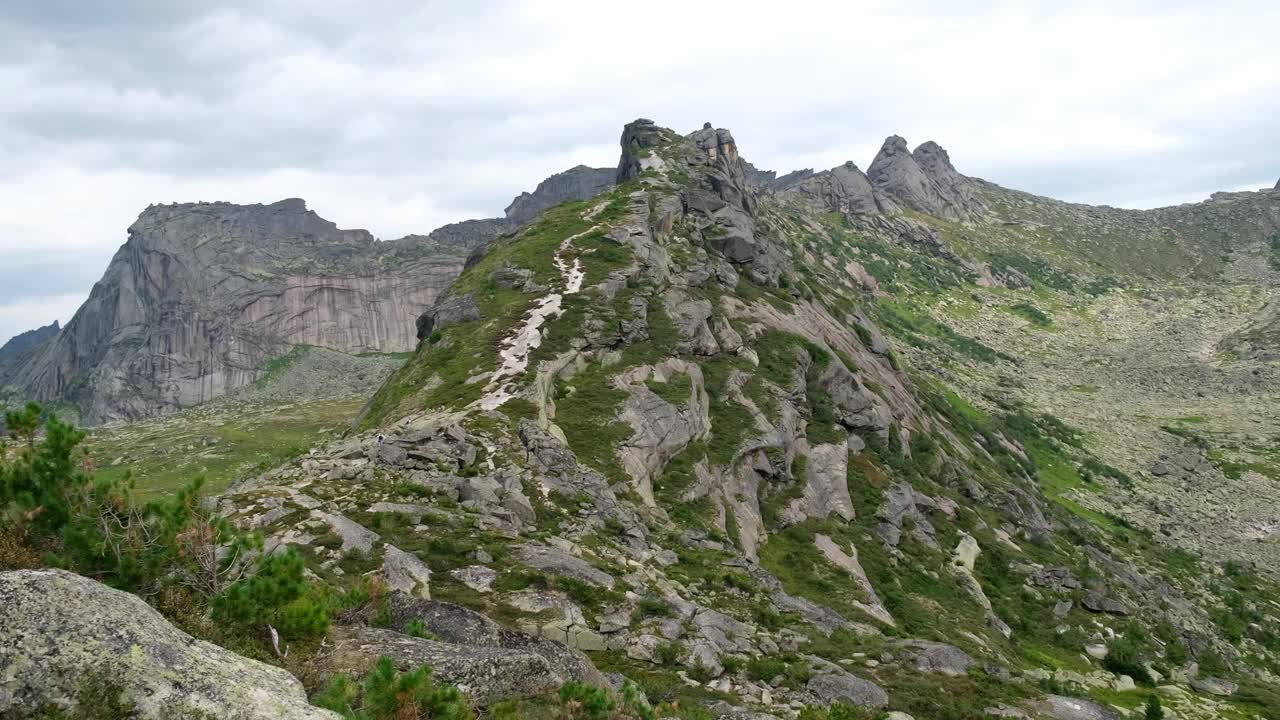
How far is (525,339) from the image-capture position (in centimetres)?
4659

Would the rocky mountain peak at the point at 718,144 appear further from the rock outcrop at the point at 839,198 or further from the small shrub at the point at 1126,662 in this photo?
the rock outcrop at the point at 839,198

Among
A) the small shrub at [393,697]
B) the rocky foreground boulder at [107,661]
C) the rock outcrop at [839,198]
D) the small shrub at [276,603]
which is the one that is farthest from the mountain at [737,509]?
the rock outcrop at [839,198]

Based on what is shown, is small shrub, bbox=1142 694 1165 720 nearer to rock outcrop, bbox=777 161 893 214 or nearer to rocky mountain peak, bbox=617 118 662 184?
rocky mountain peak, bbox=617 118 662 184

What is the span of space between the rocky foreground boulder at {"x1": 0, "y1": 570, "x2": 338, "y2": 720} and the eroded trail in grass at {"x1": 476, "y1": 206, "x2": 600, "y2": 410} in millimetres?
27158

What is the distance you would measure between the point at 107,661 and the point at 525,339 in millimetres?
38072

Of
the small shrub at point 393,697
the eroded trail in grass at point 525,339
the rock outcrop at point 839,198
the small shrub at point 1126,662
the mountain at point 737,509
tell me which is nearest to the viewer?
the small shrub at point 393,697

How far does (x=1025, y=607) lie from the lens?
40438 mm

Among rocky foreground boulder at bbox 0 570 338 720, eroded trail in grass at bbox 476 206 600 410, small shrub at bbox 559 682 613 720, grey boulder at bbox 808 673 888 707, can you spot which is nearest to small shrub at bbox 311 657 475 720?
rocky foreground boulder at bbox 0 570 338 720

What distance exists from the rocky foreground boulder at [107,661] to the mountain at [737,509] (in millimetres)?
3205

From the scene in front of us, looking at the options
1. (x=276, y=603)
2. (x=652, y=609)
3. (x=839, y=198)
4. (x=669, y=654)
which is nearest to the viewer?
(x=276, y=603)

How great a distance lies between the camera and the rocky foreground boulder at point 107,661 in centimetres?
841

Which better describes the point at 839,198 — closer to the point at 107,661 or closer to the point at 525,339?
the point at 525,339

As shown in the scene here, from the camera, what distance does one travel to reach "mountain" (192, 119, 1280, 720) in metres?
21.1

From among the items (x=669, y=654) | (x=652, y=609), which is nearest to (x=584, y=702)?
(x=669, y=654)
